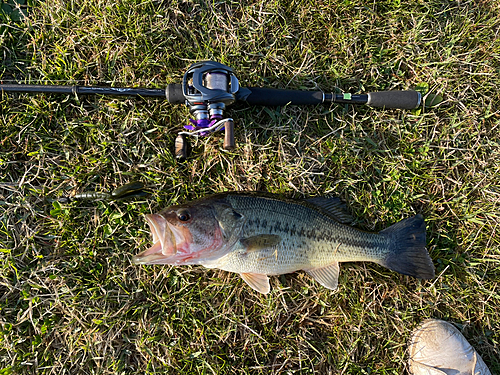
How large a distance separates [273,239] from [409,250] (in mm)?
1417

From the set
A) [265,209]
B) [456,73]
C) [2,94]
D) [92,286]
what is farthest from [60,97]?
[456,73]

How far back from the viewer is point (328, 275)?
9.53ft

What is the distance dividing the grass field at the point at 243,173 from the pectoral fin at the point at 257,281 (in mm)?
267

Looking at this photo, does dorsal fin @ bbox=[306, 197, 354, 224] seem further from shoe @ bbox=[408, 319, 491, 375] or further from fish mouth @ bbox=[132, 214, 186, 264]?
shoe @ bbox=[408, 319, 491, 375]

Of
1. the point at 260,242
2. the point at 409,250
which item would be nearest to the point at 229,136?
the point at 260,242

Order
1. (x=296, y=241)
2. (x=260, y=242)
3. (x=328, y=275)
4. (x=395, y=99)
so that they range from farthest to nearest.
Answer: (x=395, y=99) < (x=328, y=275) < (x=296, y=241) < (x=260, y=242)

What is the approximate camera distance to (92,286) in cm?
294

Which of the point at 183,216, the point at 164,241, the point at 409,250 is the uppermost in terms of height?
the point at 183,216

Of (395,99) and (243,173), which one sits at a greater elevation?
(395,99)

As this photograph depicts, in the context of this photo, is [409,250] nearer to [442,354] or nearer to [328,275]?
[328,275]

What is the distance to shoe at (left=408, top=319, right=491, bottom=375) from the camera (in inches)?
116

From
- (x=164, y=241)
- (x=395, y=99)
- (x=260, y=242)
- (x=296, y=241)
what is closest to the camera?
(x=164, y=241)

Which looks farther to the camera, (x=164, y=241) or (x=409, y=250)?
(x=409, y=250)

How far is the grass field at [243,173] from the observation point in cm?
292
